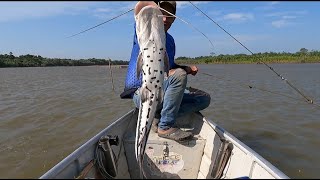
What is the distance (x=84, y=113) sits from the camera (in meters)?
11.0

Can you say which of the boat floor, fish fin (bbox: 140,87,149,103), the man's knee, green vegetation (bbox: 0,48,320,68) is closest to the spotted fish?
fish fin (bbox: 140,87,149,103)

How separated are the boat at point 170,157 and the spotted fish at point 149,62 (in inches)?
19.1

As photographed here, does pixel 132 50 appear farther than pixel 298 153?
No

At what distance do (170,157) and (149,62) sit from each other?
61.3 inches

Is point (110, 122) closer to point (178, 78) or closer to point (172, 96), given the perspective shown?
point (172, 96)

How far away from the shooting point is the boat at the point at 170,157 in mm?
3443

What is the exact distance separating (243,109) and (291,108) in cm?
146

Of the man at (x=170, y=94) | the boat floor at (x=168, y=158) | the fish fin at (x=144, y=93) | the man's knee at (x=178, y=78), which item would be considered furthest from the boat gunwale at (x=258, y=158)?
the fish fin at (x=144, y=93)

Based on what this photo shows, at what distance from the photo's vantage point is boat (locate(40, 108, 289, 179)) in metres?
3.44

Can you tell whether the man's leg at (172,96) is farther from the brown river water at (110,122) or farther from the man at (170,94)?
the brown river water at (110,122)

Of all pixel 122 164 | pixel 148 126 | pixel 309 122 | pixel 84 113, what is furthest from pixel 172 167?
pixel 84 113

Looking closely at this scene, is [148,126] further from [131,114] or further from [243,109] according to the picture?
[243,109]

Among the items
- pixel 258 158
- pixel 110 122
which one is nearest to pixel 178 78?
pixel 258 158

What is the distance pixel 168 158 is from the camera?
4.70 meters
